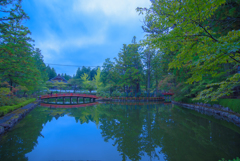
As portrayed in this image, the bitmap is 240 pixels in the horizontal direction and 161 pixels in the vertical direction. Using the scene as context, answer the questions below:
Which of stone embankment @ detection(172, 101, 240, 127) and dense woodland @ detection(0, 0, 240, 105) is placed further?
stone embankment @ detection(172, 101, 240, 127)

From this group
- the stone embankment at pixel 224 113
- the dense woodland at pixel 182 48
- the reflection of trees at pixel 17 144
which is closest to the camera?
the dense woodland at pixel 182 48

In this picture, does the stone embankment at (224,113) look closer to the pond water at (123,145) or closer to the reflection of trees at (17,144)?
the pond water at (123,145)

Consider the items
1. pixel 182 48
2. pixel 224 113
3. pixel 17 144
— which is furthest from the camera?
pixel 224 113

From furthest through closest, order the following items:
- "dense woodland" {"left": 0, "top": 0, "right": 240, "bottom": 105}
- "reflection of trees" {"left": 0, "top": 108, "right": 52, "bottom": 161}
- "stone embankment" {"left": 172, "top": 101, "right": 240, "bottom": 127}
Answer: "stone embankment" {"left": 172, "top": 101, "right": 240, "bottom": 127}
"reflection of trees" {"left": 0, "top": 108, "right": 52, "bottom": 161}
"dense woodland" {"left": 0, "top": 0, "right": 240, "bottom": 105}

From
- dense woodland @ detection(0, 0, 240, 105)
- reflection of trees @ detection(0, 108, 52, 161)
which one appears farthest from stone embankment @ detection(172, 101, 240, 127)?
reflection of trees @ detection(0, 108, 52, 161)

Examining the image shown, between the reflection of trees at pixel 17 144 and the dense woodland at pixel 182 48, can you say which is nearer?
the dense woodland at pixel 182 48

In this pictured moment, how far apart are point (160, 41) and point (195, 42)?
35.5 inches

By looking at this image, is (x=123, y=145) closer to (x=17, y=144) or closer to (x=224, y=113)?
(x=17, y=144)

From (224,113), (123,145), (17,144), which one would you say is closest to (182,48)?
(123,145)

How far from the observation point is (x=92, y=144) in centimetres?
467

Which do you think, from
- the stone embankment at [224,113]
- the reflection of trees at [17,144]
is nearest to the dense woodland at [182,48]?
the stone embankment at [224,113]

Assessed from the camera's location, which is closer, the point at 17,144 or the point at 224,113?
the point at 17,144

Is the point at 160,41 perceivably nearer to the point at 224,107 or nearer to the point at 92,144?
the point at 92,144

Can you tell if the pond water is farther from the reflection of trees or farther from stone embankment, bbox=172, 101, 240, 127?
stone embankment, bbox=172, 101, 240, 127
